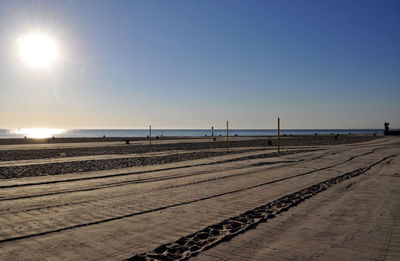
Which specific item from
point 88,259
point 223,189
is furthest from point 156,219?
point 223,189

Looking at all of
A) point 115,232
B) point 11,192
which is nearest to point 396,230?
point 115,232

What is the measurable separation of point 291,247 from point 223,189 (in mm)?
4145

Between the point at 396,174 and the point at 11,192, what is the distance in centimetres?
1276

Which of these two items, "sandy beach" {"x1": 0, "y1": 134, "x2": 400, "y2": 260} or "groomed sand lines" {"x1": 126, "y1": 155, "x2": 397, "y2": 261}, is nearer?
"groomed sand lines" {"x1": 126, "y1": 155, "x2": 397, "y2": 261}

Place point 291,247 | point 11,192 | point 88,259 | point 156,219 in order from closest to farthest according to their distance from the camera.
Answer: point 88,259 → point 291,247 → point 156,219 → point 11,192

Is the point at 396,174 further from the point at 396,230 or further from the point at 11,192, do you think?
the point at 11,192

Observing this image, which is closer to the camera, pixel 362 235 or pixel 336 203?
pixel 362 235

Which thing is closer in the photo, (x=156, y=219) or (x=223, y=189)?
(x=156, y=219)

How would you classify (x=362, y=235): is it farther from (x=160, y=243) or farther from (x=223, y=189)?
(x=223, y=189)

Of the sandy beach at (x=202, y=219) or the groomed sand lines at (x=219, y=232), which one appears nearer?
the groomed sand lines at (x=219, y=232)

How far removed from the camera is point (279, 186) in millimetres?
8672

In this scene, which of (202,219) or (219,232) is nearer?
(219,232)

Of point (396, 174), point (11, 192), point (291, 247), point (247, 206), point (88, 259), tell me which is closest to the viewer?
point (88, 259)

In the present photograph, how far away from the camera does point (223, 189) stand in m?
8.27
